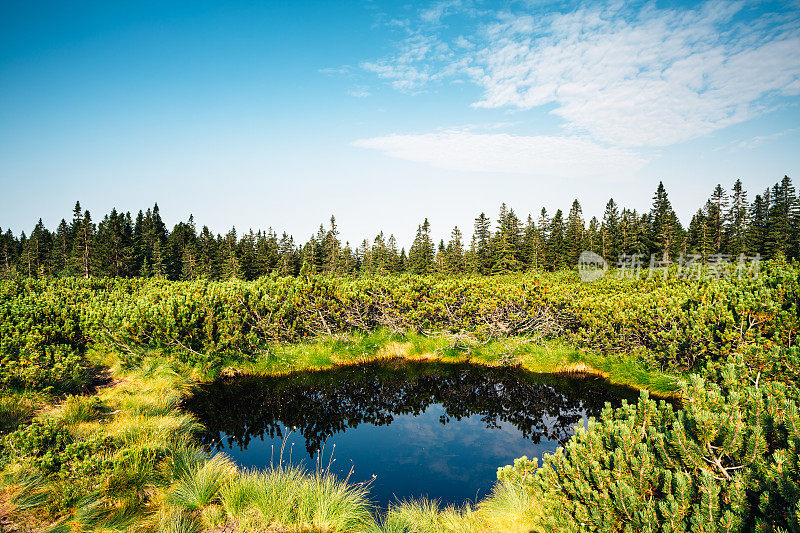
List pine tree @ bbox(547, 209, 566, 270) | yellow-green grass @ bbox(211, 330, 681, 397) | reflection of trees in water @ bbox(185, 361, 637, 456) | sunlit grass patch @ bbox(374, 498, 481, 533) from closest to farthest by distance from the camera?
sunlit grass patch @ bbox(374, 498, 481, 533)
reflection of trees in water @ bbox(185, 361, 637, 456)
yellow-green grass @ bbox(211, 330, 681, 397)
pine tree @ bbox(547, 209, 566, 270)

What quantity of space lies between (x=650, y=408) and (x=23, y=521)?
870 centimetres

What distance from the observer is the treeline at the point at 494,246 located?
67.4m

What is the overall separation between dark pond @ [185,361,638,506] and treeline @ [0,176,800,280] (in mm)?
53976

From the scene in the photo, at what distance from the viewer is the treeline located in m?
67.4

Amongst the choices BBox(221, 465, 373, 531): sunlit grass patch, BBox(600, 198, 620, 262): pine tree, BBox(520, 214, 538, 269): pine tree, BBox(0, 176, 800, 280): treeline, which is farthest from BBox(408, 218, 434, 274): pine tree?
BBox(221, 465, 373, 531): sunlit grass patch

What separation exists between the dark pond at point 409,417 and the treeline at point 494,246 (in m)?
54.0

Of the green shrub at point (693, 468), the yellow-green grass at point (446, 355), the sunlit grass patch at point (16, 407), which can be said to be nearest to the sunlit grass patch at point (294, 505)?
the green shrub at point (693, 468)

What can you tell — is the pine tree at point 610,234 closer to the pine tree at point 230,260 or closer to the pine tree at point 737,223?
the pine tree at point 737,223

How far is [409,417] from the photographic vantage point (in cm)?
1102

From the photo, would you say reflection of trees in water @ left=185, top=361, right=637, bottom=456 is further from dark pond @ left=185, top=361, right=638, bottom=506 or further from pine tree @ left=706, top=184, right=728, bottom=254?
pine tree @ left=706, top=184, right=728, bottom=254

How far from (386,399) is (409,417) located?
1391 millimetres

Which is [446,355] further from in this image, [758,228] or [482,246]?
[758,228]

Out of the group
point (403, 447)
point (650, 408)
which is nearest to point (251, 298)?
point (403, 447)

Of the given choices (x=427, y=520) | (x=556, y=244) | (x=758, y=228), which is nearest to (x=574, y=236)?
(x=556, y=244)
